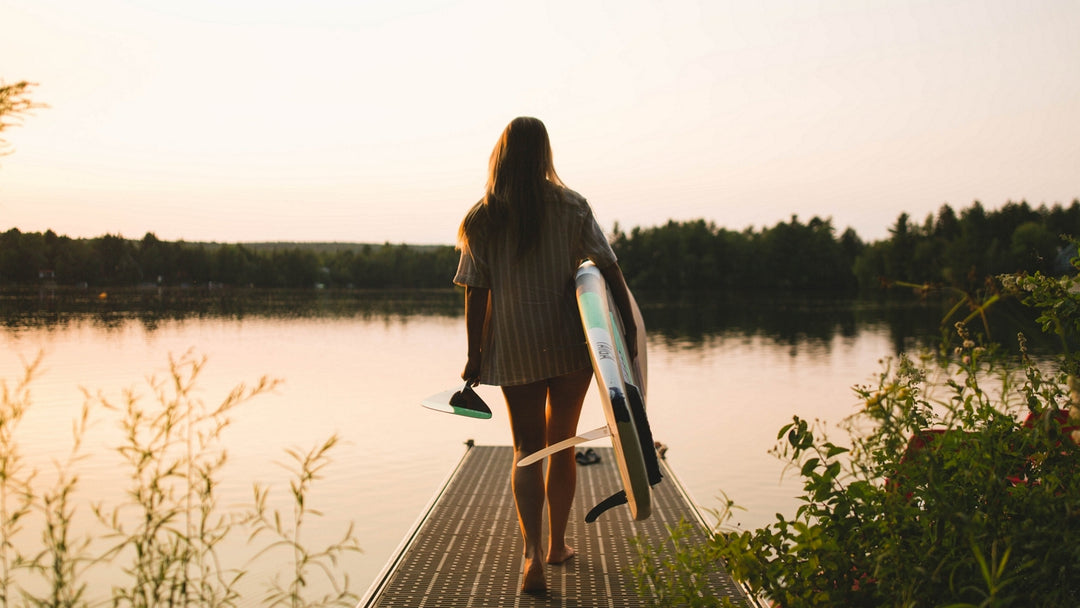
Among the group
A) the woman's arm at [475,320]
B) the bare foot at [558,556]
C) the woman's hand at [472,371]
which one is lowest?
the bare foot at [558,556]

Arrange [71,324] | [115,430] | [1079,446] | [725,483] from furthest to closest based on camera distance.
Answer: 1. [71,324]
2. [115,430]
3. [725,483]
4. [1079,446]

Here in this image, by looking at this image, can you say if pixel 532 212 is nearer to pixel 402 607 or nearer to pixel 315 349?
pixel 402 607

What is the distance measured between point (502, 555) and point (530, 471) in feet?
2.80

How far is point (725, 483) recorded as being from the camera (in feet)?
22.8

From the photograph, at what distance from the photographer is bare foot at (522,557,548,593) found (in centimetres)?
329

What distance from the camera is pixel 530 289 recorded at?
321cm

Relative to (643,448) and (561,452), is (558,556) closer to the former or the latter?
(561,452)

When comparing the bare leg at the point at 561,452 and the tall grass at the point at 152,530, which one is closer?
Answer: the tall grass at the point at 152,530

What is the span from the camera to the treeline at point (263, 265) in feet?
159

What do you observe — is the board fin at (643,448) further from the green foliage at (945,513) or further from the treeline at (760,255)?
the treeline at (760,255)

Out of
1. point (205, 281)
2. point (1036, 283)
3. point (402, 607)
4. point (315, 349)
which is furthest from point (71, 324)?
point (205, 281)

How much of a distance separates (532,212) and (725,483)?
14.9 ft

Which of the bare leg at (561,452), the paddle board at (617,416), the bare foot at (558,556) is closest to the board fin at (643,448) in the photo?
the paddle board at (617,416)

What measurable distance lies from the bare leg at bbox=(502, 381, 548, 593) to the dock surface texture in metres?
0.13
